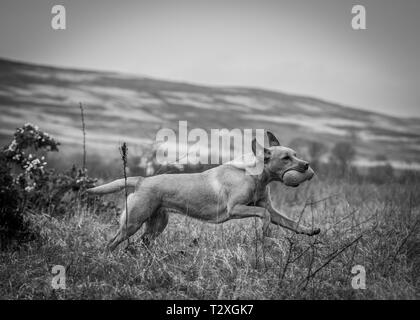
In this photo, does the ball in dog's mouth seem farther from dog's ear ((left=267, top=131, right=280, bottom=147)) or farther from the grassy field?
the grassy field

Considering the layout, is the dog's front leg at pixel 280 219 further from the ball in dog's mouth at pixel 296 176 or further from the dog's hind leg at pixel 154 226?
the dog's hind leg at pixel 154 226

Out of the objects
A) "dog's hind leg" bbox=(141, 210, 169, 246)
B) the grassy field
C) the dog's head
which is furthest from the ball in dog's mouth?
"dog's hind leg" bbox=(141, 210, 169, 246)

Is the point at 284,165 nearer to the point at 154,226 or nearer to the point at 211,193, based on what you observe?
the point at 211,193

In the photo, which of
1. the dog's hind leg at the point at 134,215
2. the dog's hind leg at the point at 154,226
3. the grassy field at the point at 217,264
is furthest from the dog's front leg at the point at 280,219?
the dog's hind leg at the point at 134,215

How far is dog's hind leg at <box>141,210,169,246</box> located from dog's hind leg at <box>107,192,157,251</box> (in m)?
0.37

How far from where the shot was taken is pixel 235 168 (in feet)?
22.0

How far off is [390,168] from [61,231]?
10967 millimetres

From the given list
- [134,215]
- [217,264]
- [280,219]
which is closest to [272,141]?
[280,219]

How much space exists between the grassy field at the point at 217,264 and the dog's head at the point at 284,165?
76 cm

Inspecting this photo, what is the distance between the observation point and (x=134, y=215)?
6.32m

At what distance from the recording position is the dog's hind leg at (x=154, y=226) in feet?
22.2

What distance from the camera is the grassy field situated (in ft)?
17.4
